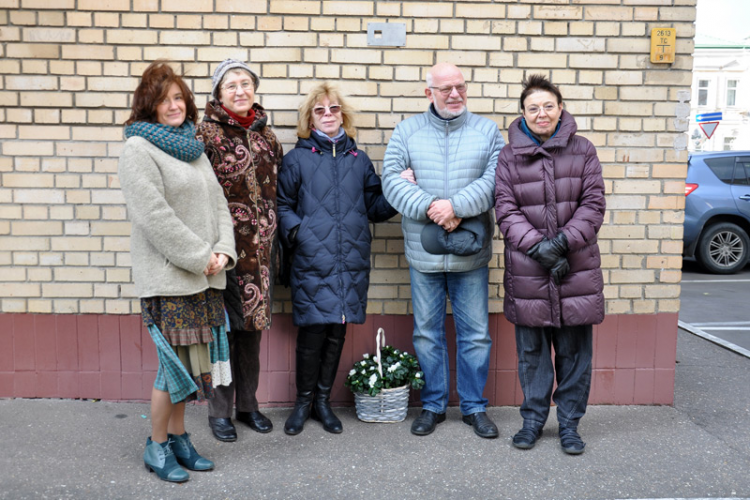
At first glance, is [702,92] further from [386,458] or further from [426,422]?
[386,458]

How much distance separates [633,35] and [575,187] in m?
1.28

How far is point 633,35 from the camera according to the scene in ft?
13.4

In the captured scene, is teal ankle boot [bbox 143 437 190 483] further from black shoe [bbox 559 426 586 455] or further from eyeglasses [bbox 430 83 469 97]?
eyeglasses [bbox 430 83 469 97]

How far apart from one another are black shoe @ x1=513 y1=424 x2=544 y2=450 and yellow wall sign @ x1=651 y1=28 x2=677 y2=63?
2.32 m

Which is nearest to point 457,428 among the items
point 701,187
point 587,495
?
point 587,495

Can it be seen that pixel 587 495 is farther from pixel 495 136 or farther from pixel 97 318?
pixel 97 318

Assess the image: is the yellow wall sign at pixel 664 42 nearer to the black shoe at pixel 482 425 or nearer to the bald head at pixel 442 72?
the bald head at pixel 442 72

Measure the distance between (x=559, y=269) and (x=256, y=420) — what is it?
1845 millimetres

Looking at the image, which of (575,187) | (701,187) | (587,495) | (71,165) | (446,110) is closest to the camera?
(587,495)

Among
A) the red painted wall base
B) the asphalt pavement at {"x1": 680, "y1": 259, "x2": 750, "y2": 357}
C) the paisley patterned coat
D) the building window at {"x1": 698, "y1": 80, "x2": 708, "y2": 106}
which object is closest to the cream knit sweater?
Result: the paisley patterned coat

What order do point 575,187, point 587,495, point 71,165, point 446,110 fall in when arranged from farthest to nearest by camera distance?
point 71,165 < point 446,110 < point 575,187 < point 587,495

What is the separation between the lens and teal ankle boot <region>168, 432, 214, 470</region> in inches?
128

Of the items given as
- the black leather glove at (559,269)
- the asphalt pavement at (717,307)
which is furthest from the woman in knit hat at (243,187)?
the asphalt pavement at (717,307)

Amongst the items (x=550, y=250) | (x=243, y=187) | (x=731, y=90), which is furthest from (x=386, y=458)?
(x=731, y=90)
